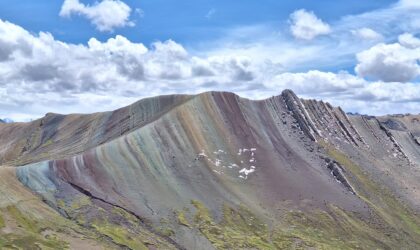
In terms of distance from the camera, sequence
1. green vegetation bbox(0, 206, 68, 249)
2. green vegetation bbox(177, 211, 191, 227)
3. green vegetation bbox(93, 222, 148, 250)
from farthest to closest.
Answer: green vegetation bbox(177, 211, 191, 227) < green vegetation bbox(93, 222, 148, 250) < green vegetation bbox(0, 206, 68, 249)

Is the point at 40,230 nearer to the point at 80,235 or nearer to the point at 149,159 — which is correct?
the point at 80,235

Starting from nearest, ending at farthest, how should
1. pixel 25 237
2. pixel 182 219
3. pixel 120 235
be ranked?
pixel 25 237 → pixel 120 235 → pixel 182 219

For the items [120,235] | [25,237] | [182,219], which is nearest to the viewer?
[25,237]

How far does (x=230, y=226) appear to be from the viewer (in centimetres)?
17950

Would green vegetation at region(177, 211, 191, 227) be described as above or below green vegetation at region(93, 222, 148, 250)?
above

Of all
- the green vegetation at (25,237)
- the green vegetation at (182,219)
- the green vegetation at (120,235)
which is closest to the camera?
the green vegetation at (25,237)

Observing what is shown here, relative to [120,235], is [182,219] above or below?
above

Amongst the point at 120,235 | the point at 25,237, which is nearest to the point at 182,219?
the point at 120,235

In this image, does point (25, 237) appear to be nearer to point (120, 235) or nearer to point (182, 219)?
point (120, 235)

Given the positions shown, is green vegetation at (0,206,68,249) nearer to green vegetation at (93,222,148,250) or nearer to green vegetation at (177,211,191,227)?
green vegetation at (93,222,148,250)

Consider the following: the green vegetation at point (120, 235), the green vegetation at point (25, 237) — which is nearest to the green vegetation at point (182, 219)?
the green vegetation at point (120, 235)

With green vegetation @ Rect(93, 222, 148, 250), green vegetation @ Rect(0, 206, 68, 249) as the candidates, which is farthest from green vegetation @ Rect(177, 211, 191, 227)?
green vegetation @ Rect(0, 206, 68, 249)

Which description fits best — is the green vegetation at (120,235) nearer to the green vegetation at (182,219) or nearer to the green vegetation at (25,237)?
the green vegetation at (25,237)

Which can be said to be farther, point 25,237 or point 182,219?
point 182,219
